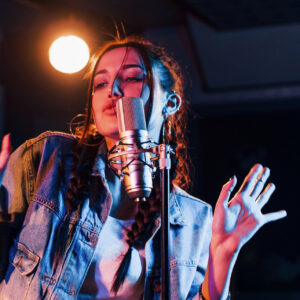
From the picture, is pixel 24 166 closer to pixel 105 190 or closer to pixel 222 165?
pixel 105 190

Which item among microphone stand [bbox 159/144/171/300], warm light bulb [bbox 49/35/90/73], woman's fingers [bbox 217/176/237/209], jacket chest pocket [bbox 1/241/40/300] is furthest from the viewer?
warm light bulb [bbox 49/35/90/73]

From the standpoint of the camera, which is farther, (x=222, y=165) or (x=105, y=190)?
(x=222, y=165)

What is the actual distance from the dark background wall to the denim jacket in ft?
5.27

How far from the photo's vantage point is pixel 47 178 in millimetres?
1644

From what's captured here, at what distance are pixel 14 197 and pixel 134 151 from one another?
63 centimetres

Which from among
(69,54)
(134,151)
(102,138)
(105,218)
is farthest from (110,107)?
(69,54)

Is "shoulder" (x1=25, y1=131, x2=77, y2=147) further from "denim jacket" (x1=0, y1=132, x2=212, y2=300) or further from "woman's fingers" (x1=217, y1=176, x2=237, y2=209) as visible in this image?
"woman's fingers" (x1=217, y1=176, x2=237, y2=209)

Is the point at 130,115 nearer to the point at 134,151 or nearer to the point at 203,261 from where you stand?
the point at 134,151

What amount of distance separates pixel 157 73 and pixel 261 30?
92.8 inches

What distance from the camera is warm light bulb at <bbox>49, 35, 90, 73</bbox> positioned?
260 centimetres

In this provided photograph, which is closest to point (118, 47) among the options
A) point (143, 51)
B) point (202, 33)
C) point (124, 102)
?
point (143, 51)

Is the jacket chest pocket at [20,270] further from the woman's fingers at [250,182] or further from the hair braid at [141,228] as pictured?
the woman's fingers at [250,182]

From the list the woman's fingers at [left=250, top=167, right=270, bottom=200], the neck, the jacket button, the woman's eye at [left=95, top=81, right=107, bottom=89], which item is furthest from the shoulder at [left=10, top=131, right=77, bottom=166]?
the woman's fingers at [left=250, top=167, right=270, bottom=200]

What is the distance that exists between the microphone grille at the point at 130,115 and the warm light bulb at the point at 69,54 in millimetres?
1487
